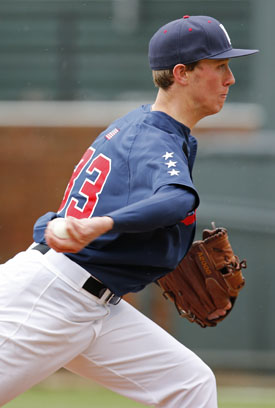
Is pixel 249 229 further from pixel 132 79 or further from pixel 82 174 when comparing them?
pixel 82 174

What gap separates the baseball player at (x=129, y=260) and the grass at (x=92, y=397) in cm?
316

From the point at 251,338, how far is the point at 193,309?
3.95m

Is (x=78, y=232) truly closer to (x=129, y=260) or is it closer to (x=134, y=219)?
(x=134, y=219)

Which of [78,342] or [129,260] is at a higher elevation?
[129,260]

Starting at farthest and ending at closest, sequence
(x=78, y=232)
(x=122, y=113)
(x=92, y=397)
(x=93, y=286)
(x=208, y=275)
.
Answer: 1. (x=122, y=113)
2. (x=92, y=397)
3. (x=208, y=275)
4. (x=93, y=286)
5. (x=78, y=232)

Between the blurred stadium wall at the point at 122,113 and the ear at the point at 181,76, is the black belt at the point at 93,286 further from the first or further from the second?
the blurred stadium wall at the point at 122,113

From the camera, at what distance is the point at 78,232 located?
2709mm

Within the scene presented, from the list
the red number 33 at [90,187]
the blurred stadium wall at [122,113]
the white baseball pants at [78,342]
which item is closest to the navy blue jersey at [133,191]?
the red number 33 at [90,187]

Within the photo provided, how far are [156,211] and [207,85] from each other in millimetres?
727

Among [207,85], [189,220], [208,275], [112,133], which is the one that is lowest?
[208,275]

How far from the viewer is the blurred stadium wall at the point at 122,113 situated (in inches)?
299

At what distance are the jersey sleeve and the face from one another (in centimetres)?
54

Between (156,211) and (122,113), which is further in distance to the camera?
(122,113)

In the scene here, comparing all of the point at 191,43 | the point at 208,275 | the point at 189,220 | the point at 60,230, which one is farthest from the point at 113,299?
the point at 191,43
